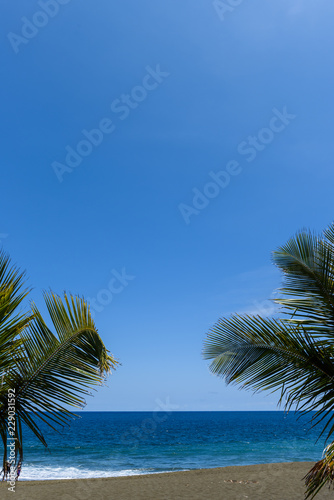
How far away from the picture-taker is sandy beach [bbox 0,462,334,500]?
14461 mm

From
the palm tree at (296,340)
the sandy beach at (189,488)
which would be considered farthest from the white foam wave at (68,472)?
the palm tree at (296,340)

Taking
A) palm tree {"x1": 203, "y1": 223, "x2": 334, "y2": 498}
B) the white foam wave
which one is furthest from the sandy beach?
palm tree {"x1": 203, "y1": 223, "x2": 334, "y2": 498}

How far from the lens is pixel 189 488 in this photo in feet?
53.2

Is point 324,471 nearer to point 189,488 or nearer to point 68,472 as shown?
point 189,488

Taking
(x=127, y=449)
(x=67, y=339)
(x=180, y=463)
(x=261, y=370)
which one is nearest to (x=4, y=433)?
(x=67, y=339)

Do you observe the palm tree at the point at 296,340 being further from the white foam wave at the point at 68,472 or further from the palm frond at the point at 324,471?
the white foam wave at the point at 68,472

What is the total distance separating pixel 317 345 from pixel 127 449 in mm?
38756

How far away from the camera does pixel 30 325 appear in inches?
157

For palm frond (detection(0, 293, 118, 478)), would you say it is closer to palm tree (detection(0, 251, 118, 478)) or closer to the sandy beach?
palm tree (detection(0, 251, 118, 478))

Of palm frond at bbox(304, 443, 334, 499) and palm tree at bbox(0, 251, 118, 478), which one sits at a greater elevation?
palm tree at bbox(0, 251, 118, 478)

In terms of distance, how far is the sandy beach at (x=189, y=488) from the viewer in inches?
569

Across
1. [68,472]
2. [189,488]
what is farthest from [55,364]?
[68,472]

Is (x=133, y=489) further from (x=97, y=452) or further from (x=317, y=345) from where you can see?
(x=97, y=452)

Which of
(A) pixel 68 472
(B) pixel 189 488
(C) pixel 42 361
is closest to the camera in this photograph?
(C) pixel 42 361
